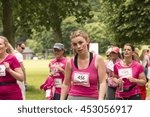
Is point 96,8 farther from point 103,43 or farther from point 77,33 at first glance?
point 77,33

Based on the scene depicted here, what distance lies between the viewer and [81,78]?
21.8 feet

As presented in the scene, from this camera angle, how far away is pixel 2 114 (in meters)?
5.69

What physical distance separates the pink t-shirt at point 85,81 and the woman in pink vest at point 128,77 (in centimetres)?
197

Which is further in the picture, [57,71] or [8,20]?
[8,20]

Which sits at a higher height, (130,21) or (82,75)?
(82,75)

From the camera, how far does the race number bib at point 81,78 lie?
666 centimetres

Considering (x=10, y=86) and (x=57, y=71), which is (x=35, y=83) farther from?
(x=10, y=86)

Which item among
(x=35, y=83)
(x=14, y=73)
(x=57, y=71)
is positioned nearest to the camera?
(x=14, y=73)

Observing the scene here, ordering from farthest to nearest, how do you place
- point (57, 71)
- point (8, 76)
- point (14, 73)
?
1. point (57, 71)
2. point (8, 76)
3. point (14, 73)

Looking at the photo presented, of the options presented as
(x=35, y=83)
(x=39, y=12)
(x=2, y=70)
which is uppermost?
(x=39, y=12)

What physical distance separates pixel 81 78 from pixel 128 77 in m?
2.27

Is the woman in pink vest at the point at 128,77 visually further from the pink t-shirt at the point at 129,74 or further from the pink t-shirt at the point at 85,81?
the pink t-shirt at the point at 85,81

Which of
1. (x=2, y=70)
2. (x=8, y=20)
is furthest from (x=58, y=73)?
(x=8, y=20)

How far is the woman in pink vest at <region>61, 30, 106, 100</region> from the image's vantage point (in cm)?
662
